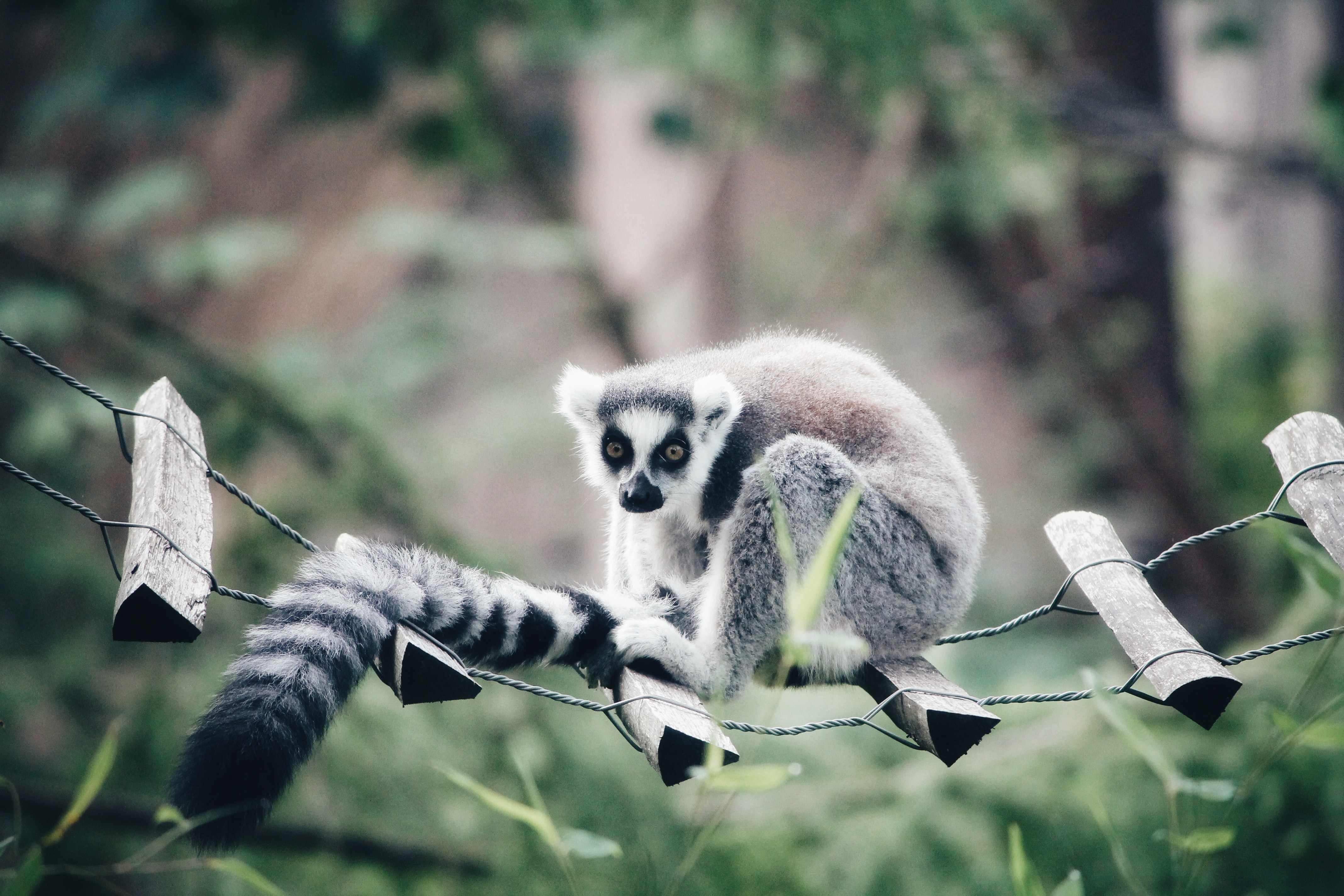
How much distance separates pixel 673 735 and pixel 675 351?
639cm

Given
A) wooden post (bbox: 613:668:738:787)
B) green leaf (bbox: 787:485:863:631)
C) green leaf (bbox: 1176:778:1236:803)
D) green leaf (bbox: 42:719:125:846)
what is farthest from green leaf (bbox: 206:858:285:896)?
green leaf (bbox: 1176:778:1236:803)

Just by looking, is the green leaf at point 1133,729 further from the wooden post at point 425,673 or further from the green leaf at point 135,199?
the green leaf at point 135,199

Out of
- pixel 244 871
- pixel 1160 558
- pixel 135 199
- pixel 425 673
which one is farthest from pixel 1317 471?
pixel 135 199

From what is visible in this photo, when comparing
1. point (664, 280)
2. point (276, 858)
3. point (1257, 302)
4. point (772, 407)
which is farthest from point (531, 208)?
point (1257, 302)

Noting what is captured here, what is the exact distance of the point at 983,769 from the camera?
12.8ft

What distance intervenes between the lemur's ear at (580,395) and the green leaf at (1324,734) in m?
1.74

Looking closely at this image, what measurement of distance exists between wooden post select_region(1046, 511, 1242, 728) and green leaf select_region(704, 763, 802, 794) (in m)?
0.78

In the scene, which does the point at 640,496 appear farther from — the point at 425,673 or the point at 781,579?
the point at 425,673

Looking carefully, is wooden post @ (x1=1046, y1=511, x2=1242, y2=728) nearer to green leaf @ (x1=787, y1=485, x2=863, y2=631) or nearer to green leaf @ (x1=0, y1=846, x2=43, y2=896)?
green leaf @ (x1=787, y1=485, x2=863, y2=631)

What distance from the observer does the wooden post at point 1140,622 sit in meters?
1.68

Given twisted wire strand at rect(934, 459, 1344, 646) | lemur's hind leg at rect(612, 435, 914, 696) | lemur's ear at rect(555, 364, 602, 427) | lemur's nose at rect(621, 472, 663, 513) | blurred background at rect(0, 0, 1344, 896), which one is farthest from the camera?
blurred background at rect(0, 0, 1344, 896)

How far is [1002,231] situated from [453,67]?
13.0ft

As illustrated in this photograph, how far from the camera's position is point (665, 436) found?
8.00ft

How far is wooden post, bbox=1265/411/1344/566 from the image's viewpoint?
188cm
